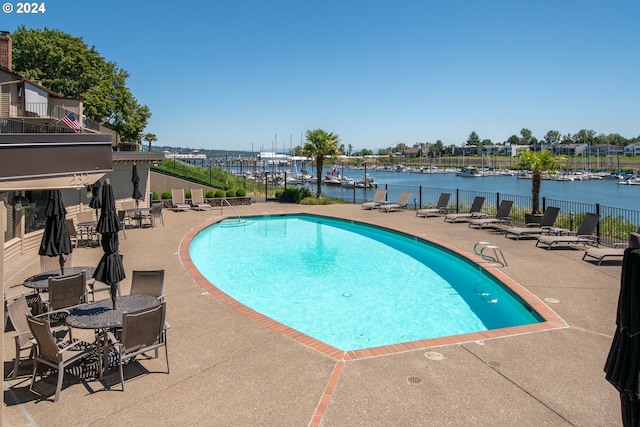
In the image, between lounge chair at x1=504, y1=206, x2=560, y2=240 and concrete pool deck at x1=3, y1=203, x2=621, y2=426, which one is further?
lounge chair at x1=504, y1=206, x2=560, y2=240

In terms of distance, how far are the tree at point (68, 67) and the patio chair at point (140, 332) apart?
34.9 metres

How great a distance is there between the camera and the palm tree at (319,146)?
27.0 meters

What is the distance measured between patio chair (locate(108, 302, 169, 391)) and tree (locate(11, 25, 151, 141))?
34.9m

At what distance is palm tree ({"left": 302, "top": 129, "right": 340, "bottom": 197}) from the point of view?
88.6 feet

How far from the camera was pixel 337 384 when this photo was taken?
5.35m

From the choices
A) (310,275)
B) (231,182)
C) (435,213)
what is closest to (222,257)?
(310,275)

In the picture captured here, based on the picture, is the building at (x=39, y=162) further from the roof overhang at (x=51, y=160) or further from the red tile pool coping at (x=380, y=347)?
the red tile pool coping at (x=380, y=347)

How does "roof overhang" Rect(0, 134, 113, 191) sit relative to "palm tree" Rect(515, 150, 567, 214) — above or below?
below

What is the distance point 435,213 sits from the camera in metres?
20.5

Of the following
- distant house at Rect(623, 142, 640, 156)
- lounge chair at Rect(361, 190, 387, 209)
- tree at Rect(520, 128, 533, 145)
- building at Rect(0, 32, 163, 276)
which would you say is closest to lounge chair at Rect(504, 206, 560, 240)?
lounge chair at Rect(361, 190, 387, 209)

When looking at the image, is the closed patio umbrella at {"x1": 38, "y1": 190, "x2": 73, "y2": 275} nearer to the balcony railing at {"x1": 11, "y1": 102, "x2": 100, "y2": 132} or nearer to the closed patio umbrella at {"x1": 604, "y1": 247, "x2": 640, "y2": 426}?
the closed patio umbrella at {"x1": 604, "y1": 247, "x2": 640, "y2": 426}

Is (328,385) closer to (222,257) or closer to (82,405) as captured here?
(82,405)

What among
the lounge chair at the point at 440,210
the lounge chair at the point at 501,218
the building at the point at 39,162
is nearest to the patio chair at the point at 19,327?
the building at the point at 39,162

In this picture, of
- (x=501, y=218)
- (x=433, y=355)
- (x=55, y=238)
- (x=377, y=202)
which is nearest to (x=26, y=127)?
(x=377, y=202)
